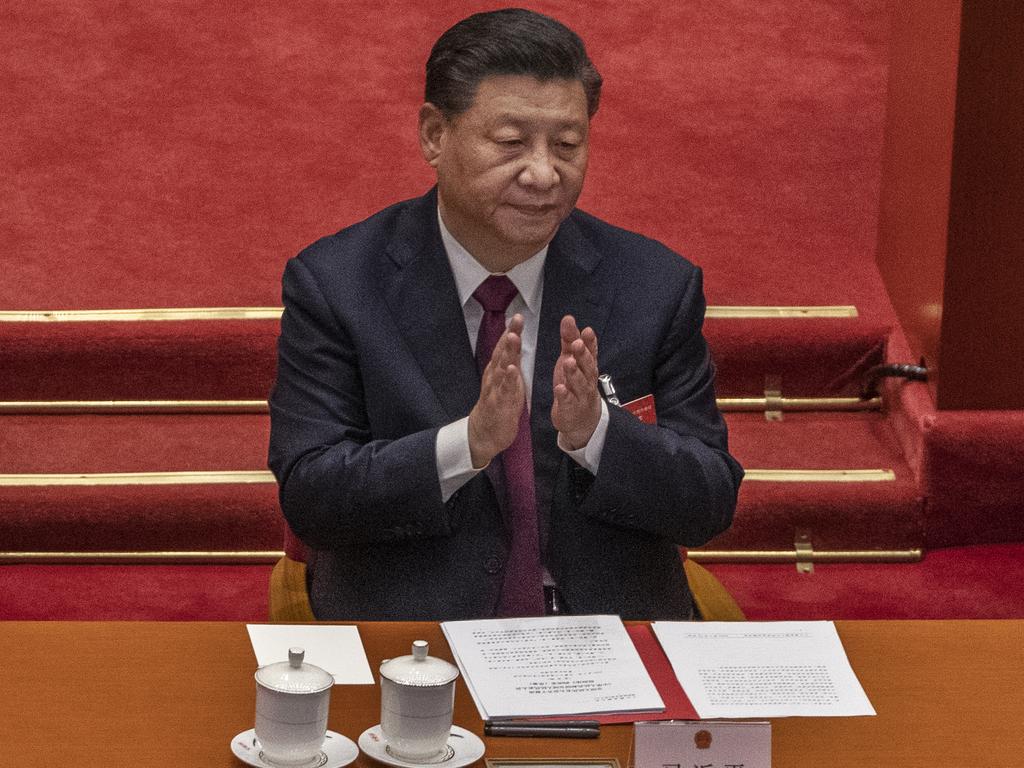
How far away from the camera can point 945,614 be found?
313 centimetres

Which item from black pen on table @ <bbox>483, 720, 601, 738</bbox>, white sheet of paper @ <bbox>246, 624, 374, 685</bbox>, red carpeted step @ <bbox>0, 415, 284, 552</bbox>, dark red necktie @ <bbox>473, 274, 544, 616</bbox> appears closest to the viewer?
black pen on table @ <bbox>483, 720, 601, 738</bbox>

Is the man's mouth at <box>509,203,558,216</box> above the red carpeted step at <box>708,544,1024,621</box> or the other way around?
above

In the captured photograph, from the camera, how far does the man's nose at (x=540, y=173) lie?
2.22 metres

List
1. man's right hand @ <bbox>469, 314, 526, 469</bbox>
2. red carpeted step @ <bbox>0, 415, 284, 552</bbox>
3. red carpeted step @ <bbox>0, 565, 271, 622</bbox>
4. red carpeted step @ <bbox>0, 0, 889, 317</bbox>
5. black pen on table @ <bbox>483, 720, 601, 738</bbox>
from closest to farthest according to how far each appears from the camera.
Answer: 1. black pen on table @ <bbox>483, 720, 601, 738</bbox>
2. man's right hand @ <bbox>469, 314, 526, 469</bbox>
3. red carpeted step @ <bbox>0, 565, 271, 622</bbox>
4. red carpeted step @ <bbox>0, 415, 284, 552</bbox>
5. red carpeted step @ <bbox>0, 0, 889, 317</bbox>

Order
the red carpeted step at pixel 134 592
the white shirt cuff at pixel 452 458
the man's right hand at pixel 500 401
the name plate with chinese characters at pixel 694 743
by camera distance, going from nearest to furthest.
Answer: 1. the name plate with chinese characters at pixel 694 743
2. the man's right hand at pixel 500 401
3. the white shirt cuff at pixel 452 458
4. the red carpeted step at pixel 134 592

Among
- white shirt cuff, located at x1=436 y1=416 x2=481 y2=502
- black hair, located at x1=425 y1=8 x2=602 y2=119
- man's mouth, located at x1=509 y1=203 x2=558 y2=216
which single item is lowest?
white shirt cuff, located at x1=436 y1=416 x2=481 y2=502

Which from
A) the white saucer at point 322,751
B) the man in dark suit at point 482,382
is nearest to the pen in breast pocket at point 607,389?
the man in dark suit at point 482,382

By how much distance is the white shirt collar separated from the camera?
7.82ft

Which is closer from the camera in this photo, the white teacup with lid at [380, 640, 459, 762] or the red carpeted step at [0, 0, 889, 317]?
the white teacup with lid at [380, 640, 459, 762]

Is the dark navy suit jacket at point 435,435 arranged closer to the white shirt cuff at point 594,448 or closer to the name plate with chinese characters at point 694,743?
the white shirt cuff at point 594,448

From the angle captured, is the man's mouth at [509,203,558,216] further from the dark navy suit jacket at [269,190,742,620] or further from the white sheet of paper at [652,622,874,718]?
the white sheet of paper at [652,622,874,718]

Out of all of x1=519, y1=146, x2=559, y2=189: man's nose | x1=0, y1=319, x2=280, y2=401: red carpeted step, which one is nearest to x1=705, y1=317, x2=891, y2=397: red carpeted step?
x1=0, y1=319, x2=280, y2=401: red carpeted step

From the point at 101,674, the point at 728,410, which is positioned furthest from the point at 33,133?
the point at 101,674

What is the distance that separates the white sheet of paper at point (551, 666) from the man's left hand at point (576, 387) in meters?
0.25
